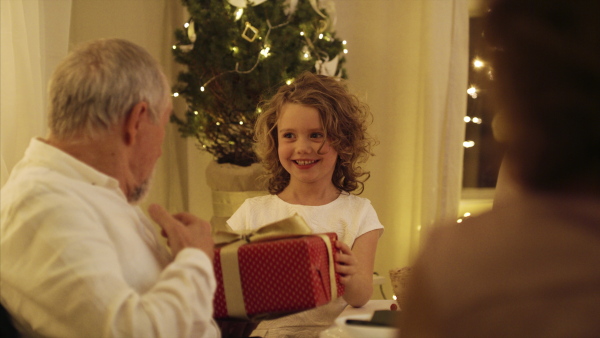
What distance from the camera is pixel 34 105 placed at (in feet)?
6.09

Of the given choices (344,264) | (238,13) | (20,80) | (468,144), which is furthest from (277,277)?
(468,144)

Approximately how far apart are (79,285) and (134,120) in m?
0.28

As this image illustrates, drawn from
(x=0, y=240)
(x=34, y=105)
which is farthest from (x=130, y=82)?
(x=34, y=105)

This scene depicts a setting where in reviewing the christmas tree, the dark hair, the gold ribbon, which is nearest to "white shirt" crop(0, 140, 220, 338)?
the gold ribbon

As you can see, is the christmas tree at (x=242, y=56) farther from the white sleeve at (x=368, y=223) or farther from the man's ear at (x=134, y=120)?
the man's ear at (x=134, y=120)

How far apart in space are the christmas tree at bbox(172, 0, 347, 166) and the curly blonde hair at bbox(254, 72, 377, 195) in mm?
844

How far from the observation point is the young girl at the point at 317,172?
5.71 feet

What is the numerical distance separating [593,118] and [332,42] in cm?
248

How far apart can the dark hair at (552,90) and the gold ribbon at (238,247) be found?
1.54ft

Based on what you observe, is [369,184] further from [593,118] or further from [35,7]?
[593,118]

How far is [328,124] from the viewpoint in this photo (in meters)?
1.75

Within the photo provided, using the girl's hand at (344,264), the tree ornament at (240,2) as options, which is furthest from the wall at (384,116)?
the girl's hand at (344,264)

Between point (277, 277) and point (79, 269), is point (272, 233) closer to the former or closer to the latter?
point (277, 277)

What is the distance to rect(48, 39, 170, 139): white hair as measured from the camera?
96 centimetres
